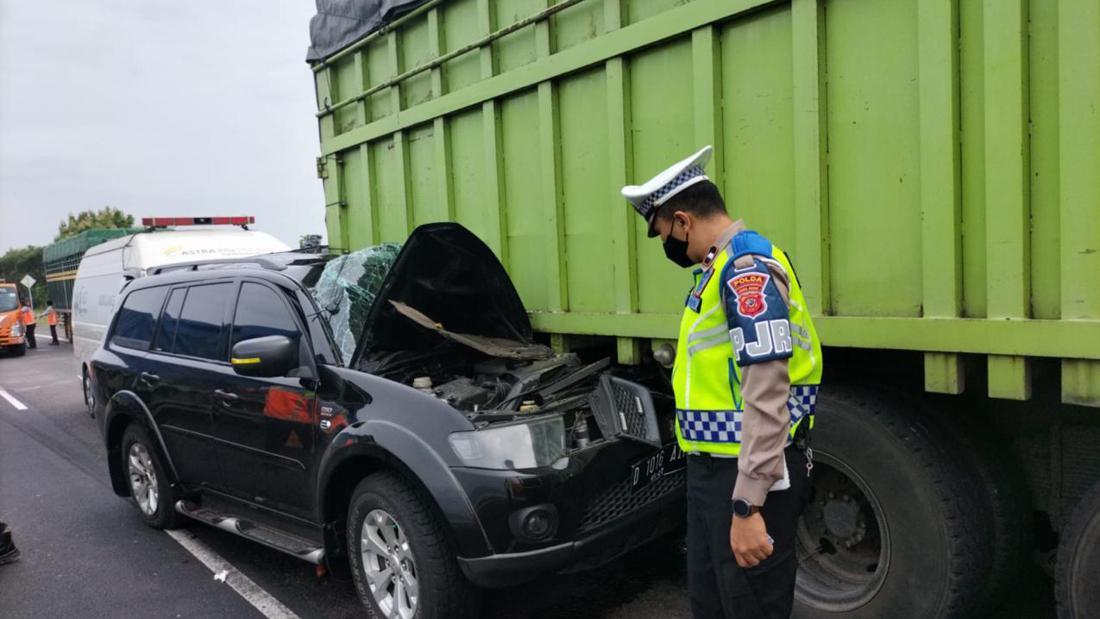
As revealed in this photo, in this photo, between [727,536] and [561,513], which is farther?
[561,513]

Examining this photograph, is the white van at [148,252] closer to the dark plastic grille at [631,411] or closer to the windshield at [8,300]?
the dark plastic grille at [631,411]

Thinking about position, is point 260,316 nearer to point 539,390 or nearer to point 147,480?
point 539,390

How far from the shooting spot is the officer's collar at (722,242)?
2.23 meters

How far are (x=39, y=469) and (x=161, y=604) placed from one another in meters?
4.39

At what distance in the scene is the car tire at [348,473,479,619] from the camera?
3109 mm

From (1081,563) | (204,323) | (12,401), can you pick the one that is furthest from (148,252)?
(1081,563)

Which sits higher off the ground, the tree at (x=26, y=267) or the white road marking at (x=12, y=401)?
the tree at (x=26, y=267)

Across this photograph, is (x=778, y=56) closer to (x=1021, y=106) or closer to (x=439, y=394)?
(x=1021, y=106)

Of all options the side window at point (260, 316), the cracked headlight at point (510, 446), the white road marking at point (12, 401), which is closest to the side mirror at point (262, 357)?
the side window at point (260, 316)

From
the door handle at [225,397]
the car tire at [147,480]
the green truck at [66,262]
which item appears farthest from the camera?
→ the green truck at [66,262]

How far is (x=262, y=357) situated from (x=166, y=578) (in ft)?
→ 6.08

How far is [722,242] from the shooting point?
7.38ft

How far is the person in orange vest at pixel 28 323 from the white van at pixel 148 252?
515 inches

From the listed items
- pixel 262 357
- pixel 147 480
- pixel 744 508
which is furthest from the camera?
pixel 147 480
